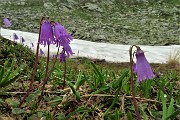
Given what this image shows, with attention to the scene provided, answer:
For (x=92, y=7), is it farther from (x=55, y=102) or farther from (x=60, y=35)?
(x=60, y=35)

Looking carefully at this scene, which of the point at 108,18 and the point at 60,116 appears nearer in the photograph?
the point at 60,116

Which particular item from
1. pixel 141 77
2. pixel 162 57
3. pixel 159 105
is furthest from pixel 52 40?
pixel 162 57

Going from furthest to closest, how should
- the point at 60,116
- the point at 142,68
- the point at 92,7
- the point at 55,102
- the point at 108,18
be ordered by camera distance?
the point at 92,7
the point at 108,18
the point at 55,102
the point at 60,116
the point at 142,68

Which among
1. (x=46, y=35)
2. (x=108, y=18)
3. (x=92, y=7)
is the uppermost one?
(x=92, y=7)

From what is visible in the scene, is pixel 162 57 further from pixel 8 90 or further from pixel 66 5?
pixel 8 90

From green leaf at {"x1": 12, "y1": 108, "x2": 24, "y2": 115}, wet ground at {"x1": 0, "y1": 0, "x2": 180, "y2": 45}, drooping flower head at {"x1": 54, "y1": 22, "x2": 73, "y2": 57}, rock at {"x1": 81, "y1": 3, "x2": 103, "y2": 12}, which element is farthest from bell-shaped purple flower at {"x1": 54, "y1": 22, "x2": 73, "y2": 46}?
rock at {"x1": 81, "y1": 3, "x2": 103, "y2": 12}

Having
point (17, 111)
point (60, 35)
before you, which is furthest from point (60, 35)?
point (17, 111)

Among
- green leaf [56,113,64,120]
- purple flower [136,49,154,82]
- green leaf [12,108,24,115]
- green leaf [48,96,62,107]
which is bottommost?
green leaf [56,113,64,120]

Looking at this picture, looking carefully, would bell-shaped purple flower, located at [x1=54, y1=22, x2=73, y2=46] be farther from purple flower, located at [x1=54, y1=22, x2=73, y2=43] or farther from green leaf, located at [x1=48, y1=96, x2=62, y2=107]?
green leaf, located at [x1=48, y1=96, x2=62, y2=107]

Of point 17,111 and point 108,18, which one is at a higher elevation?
point 108,18
